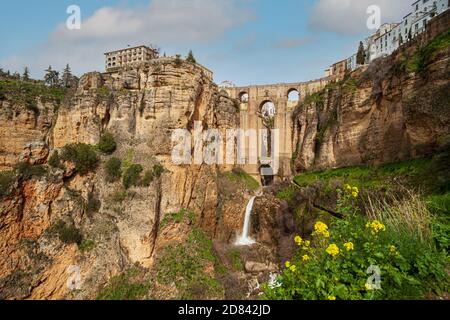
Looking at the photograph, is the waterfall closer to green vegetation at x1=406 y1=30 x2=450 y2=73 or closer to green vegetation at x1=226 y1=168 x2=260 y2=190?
green vegetation at x1=226 y1=168 x2=260 y2=190

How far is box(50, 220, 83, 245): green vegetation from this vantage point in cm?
1527

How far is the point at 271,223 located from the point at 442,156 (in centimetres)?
1184

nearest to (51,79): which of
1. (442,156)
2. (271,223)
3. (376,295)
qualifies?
(271,223)

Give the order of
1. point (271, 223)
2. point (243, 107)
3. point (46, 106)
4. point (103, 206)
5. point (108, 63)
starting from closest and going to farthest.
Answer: point (103, 206), point (46, 106), point (271, 223), point (243, 107), point (108, 63)

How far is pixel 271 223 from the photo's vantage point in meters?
22.8

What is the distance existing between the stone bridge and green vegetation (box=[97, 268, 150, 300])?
17.2 m

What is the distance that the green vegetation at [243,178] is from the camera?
2750 centimetres

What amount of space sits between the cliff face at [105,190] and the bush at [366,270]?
561 inches

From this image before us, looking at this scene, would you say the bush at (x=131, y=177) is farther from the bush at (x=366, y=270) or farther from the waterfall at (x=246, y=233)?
the bush at (x=366, y=270)

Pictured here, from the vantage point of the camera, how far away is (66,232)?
1536 cm

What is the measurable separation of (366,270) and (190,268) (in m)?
14.3

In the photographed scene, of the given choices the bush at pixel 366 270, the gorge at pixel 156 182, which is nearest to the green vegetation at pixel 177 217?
the gorge at pixel 156 182

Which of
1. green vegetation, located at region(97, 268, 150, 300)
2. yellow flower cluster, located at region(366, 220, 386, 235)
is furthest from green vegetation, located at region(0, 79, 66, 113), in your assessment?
yellow flower cluster, located at region(366, 220, 386, 235)

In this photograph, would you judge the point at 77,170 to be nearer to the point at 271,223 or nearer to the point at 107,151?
the point at 107,151
